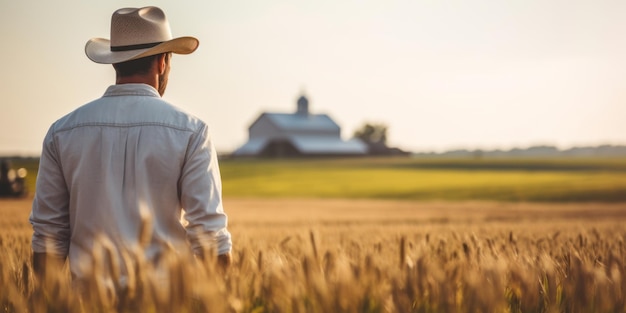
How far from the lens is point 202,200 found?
286cm

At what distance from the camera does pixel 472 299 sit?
1.90 meters

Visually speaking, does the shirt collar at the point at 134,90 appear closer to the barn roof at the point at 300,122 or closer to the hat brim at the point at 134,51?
the hat brim at the point at 134,51

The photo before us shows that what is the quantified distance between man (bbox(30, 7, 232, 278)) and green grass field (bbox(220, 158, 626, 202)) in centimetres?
2636

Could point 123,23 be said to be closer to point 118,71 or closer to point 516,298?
point 118,71

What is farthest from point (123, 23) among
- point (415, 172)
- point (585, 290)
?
point (415, 172)

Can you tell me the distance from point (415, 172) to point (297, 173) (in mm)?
A: 8273

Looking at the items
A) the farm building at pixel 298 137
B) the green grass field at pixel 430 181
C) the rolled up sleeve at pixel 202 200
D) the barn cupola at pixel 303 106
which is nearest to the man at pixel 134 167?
the rolled up sleeve at pixel 202 200

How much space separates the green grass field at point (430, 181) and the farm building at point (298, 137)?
21166 millimetres

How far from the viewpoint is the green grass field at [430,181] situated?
2917cm

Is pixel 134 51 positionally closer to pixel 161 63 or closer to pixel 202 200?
pixel 161 63

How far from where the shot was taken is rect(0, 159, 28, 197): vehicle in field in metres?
22.9

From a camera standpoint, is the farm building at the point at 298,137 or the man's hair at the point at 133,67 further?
the farm building at the point at 298,137

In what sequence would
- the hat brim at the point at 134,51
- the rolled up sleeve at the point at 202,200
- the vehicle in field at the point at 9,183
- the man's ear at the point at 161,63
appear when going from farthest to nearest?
1. the vehicle in field at the point at 9,183
2. the man's ear at the point at 161,63
3. the hat brim at the point at 134,51
4. the rolled up sleeve at the point at 202,200

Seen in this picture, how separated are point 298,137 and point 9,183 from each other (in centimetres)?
5540
